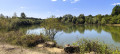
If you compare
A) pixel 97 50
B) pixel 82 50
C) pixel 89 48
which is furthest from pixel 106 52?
pixel 82 50

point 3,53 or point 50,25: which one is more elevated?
point 50,25

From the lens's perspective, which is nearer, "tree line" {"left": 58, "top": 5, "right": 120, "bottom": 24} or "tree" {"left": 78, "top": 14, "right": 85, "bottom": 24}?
"tree line" {"left": 58, "top": 5, "right": 120, "bottom": 24}


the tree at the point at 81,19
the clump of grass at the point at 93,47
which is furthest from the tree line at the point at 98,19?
the clump of grass at the point at 93,47

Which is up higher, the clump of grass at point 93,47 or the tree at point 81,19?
the tree at point 81,19

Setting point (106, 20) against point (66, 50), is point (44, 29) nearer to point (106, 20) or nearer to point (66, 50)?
point (66, 50)

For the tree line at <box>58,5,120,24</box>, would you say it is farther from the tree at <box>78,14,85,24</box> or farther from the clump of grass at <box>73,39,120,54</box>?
the clump of grass at <box>73,39,120,54</box>

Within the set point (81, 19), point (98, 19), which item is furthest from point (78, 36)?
point (98, 19)

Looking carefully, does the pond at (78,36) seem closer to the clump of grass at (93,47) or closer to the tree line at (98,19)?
the clump of grass at (93,47)

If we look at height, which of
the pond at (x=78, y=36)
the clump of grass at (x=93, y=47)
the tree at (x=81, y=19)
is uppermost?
the tree at (x=81, y=19)

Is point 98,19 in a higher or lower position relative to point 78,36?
higher

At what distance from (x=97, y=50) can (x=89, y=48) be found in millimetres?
365

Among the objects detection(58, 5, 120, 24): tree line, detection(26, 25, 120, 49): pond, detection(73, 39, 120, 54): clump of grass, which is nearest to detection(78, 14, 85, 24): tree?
detection(58, 5, 120, 24): tree line

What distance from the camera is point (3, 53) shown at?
4.67 m

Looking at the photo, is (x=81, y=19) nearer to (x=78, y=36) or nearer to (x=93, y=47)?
(x=78, y=36)
